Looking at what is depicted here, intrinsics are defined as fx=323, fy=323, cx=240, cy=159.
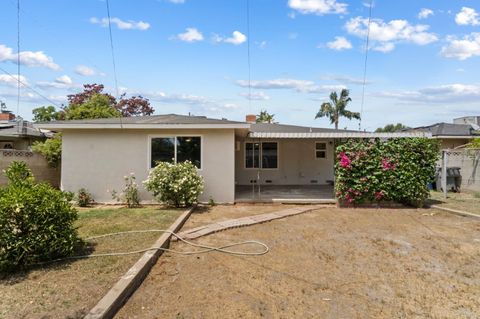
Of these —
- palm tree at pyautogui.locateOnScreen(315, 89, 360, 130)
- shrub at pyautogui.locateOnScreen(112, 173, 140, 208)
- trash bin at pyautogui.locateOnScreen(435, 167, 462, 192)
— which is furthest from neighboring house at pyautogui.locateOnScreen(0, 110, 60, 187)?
palm tree at pyautogui.locateOnScreen(315, 89, 360, 130)

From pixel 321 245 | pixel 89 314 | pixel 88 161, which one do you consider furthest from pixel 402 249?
pixel 88 161

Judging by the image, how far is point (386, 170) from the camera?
9719mm

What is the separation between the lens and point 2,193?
14.9ft

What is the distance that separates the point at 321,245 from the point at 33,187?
4.88m

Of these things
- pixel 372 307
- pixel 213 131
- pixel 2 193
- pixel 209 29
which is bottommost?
pixel 372 307

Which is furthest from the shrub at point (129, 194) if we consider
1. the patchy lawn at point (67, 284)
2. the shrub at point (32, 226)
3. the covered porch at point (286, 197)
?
the shrub at point (32, 226)

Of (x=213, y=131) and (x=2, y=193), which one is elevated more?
(x=213, y=131)

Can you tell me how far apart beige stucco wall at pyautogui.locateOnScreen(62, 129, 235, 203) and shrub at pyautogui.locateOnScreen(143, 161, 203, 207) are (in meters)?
1.02

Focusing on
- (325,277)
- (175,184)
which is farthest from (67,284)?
(175,184)

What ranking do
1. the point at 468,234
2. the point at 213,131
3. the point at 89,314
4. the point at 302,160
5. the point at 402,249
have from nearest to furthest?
1. the point at 89,314
2. the point at 402,249
3. the point at 468,234
4. the point at 213,131
5. the point at 302,160

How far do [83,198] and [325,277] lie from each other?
8.43 metres

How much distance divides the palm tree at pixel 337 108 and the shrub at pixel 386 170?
1341 inches

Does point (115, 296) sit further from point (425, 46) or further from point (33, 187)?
point (425, 46)

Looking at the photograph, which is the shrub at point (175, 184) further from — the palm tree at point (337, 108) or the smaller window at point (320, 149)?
the palm tree at point (337, 108)
